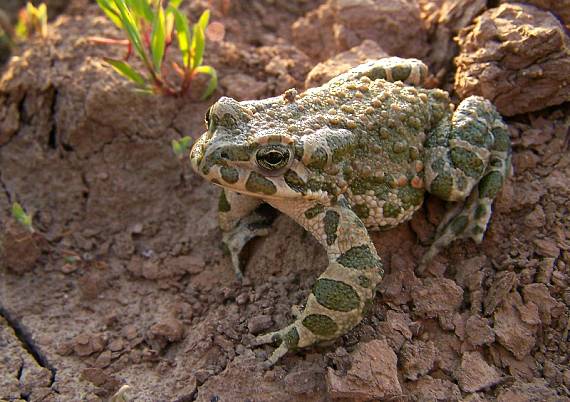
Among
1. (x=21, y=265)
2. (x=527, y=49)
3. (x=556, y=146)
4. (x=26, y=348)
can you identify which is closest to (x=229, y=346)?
(x=26, y=348)

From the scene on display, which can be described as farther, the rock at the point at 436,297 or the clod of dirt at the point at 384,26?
the clod of dirt at the point at 384,26

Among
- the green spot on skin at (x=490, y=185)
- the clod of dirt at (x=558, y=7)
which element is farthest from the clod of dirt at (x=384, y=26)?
the green spot on skin at (x=490, y=185)

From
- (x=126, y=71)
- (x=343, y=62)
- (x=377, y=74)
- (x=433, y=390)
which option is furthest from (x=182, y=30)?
(x=433, y=390)

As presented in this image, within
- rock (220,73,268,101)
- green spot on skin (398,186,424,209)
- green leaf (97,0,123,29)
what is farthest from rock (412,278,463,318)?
green leaf (97,0,123,29)

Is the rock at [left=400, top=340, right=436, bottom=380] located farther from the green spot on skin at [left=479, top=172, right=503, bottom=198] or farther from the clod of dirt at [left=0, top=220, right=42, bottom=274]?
the clod of dirt at [left=0, top=220, right=42, bottom=274]

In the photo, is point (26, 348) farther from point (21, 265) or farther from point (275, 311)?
point (275, 311)

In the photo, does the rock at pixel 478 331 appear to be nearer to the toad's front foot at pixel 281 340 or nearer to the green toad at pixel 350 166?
the green toad at pixel 350 166

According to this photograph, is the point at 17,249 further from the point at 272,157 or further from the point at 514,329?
the point at 514,329
